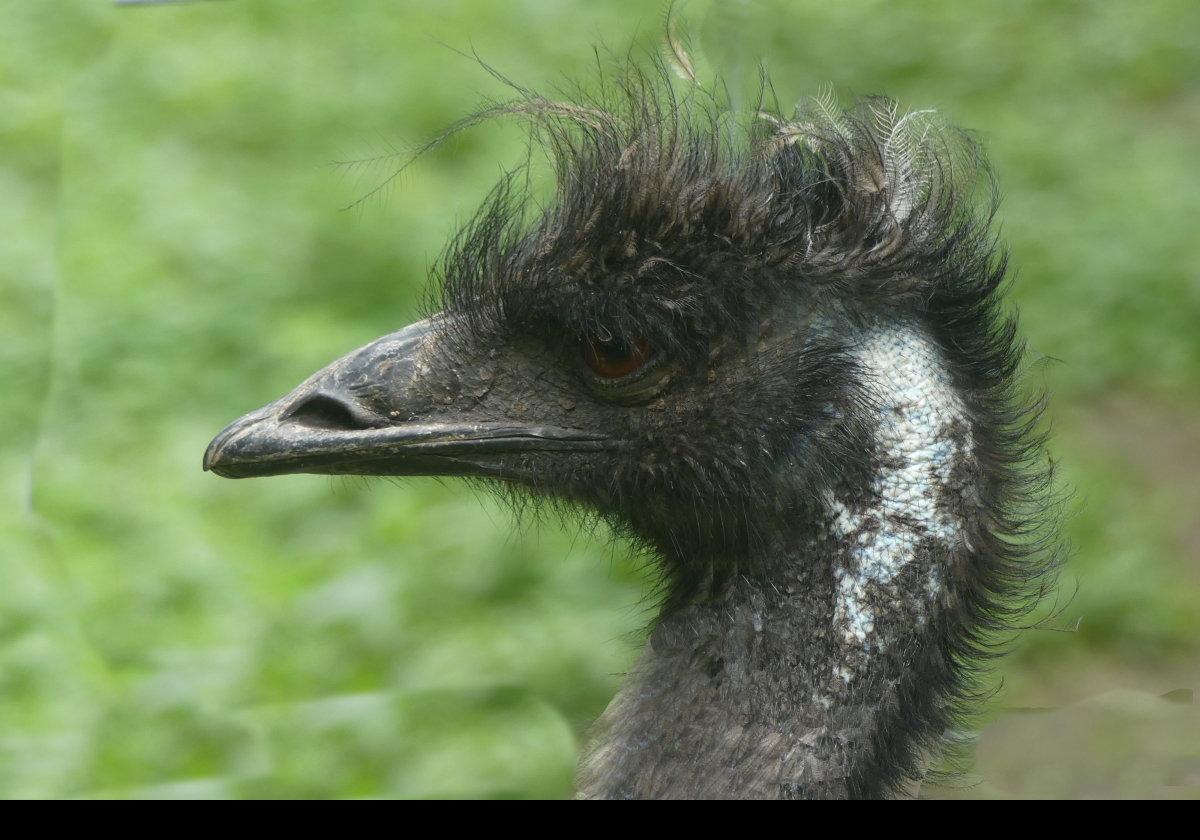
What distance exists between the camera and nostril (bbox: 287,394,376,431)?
6.24 feet

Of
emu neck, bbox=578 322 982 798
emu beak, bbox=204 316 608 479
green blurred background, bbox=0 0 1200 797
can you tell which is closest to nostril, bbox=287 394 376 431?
emu beak, bbox=204 316 608 479

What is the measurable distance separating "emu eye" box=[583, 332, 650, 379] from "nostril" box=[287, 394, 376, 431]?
291mm

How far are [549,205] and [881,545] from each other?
2.15 feet

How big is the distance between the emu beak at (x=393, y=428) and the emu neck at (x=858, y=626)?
32 cm

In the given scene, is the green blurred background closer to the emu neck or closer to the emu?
the emu

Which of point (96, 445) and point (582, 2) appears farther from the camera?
point (582, 2)

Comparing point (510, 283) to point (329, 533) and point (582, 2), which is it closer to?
point (329, 533)

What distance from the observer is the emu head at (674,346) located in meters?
1.89

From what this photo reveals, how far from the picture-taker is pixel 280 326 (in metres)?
4.26

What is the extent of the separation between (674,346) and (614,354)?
8 centimetres

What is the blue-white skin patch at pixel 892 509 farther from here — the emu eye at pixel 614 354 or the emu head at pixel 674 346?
the emu eye at pixel 614 354

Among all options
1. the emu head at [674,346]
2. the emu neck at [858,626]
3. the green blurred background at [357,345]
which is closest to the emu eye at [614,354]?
the emu head at [674,346]
